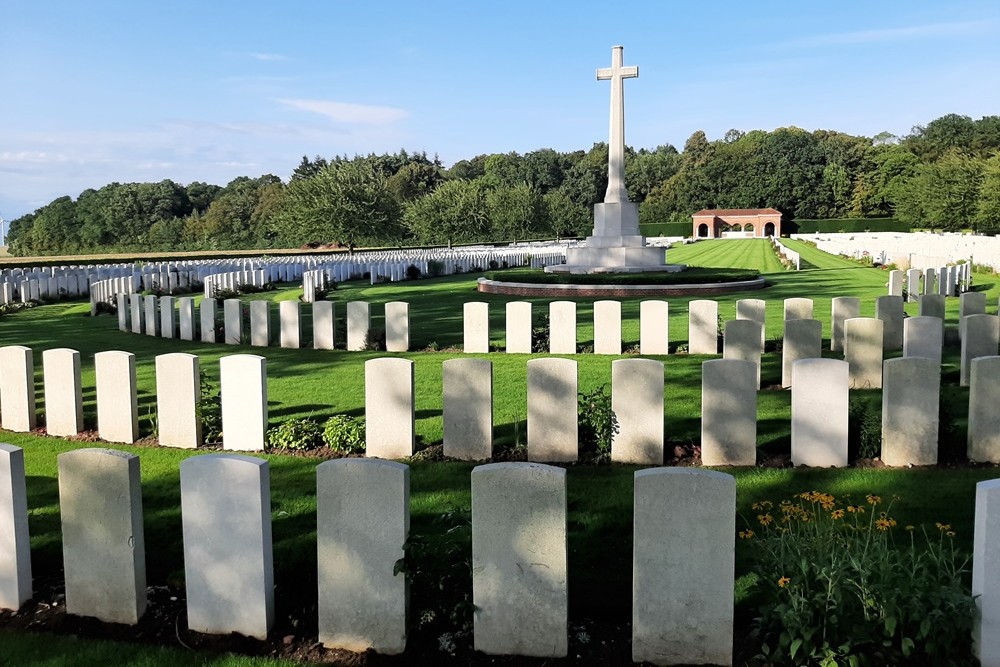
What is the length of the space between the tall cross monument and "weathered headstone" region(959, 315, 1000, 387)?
16748 millimetres

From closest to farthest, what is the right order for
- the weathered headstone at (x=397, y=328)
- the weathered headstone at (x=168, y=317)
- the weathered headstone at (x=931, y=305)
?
1. the weathered headstone at (x=931, y=305)
2. the weathered headstone at (x=397, y=328)
3. the weathered headstone at (x=168, y=317)

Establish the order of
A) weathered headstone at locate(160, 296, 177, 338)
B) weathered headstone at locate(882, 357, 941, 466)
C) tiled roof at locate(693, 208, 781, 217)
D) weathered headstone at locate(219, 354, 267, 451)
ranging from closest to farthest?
weathered headstone at locate(882, 357, 941, 466) → weathered headstone at locate(219, 354, 267, 451) → weathered headstone at locate(160, 296, 177, 338) → tiled roof at locate(693, 208, 781, 217)

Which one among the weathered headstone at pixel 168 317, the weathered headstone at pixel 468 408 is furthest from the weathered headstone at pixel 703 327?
the weathered headstone at pixel 168 317

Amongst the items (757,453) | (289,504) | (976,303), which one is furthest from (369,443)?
(976,303)

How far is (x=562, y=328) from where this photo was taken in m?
11.2

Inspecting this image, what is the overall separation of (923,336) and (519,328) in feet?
16.8

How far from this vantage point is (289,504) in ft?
17.7

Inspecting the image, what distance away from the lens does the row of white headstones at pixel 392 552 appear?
10.5 ft

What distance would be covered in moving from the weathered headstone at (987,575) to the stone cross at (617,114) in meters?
24.4

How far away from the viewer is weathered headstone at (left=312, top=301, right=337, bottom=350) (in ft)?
40.2

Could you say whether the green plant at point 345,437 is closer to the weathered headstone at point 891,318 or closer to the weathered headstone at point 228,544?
the weathered headstone at point 228,544

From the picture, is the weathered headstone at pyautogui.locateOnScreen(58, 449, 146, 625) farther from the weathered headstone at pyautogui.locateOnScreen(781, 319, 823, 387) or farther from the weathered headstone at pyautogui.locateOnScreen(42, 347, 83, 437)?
the weathered headstone at pyautogui.locateOnScreen(781, 319, 823, 387)

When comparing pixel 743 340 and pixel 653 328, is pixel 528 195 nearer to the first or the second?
pixel 653 328

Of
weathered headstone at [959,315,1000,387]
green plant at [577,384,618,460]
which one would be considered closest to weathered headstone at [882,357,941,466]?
green plant at [577,384,618,460]
